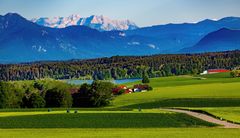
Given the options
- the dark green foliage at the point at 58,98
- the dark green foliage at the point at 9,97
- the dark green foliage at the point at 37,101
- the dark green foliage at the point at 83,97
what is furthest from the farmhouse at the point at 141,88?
the dark green foliage at the point at 9,97

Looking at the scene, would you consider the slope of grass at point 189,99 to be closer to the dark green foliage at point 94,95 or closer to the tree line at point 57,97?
the dark green foliage at point 94,95

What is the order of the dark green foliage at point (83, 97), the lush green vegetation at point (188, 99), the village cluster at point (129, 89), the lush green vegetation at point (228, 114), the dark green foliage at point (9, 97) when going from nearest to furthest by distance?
1. the lush green vegetation at point (228, 114)
2. the lush green vegetation at point (188, 99)
3. the dark green foliage at point (9, 97)
4. the dark green foliage at point (83, 97)
5. the village cluster at point (129, 89)

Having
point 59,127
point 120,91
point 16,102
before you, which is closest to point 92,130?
point 59,127

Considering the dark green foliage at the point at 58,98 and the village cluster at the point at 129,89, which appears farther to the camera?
the village cluster at the point at 129,89

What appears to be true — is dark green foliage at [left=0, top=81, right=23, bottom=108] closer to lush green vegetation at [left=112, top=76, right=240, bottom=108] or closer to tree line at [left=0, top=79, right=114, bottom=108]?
tree line at [left=0, top=79, right=114, bottom=108]

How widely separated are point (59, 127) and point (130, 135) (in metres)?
13.2

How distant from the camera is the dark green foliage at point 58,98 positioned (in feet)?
327

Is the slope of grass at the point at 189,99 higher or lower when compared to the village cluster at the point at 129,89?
lower

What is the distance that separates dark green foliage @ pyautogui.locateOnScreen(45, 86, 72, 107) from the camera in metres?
99.8

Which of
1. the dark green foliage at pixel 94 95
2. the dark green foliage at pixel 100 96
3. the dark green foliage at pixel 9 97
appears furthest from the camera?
the dark green foliage at pixel 94 95

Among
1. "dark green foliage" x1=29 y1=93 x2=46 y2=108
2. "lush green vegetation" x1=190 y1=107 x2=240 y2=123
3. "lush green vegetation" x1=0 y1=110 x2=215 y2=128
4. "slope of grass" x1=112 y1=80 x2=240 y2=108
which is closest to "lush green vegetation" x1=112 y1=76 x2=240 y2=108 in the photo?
"slope of grass" x1=112 y1=80 x2=240 y2=108

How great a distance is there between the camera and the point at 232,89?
105500 millimetres

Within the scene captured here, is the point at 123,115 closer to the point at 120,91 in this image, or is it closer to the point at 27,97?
the point at 27,97

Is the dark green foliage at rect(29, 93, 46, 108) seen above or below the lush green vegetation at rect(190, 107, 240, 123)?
above
